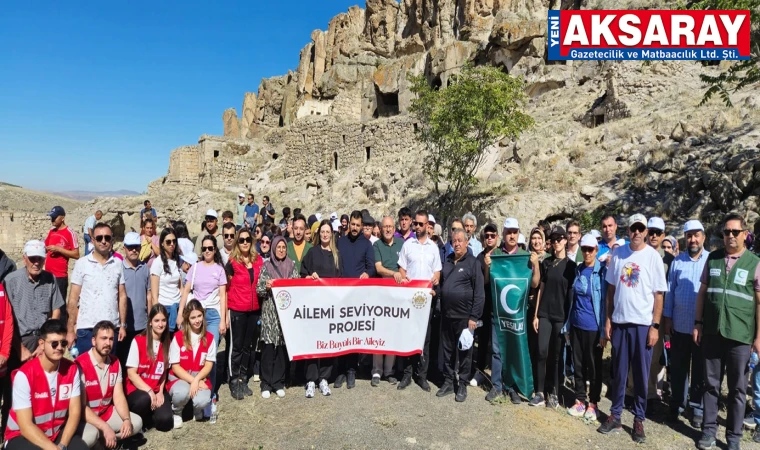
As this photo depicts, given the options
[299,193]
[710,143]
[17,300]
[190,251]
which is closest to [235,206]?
[299,193]

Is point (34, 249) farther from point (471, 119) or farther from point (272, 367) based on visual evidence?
point (471, 119)

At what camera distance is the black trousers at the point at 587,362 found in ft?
17.6

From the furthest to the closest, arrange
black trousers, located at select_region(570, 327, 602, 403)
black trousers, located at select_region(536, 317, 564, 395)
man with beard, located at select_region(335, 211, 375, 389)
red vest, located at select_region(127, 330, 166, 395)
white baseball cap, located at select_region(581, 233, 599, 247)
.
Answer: man with beard, located at select_region(335, 211, 375, 389) < black trousers, located at select_region(536, 317, 564, 395) < black trousers, located at select_region(570, 327, 602, 403) < white baseball cap, located at select_region(581, 233, 599, 247) < red vest, located at select_region(127, 330, 166, 395)

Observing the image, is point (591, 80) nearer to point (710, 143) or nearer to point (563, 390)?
point (710, 143)

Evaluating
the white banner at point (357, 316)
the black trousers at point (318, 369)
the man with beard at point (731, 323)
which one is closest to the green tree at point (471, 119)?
the white banner at point (357, 316)

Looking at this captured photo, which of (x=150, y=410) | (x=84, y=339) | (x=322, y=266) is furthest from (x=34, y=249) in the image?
(x=322, y=266)

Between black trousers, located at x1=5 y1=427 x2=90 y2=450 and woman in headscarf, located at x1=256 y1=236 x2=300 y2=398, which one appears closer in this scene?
black trousers, located at x1=5 y1=427 x2=90 y2=450

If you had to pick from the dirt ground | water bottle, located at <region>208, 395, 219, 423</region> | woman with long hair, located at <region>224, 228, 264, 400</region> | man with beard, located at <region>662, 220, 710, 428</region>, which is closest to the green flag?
the dirt ground

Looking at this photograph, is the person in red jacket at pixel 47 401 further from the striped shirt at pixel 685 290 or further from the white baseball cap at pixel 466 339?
the striped shirt at pixel 685 290

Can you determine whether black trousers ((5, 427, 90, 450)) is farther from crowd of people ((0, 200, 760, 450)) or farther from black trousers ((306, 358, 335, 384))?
black trousers ((306, 358, 335, 384))

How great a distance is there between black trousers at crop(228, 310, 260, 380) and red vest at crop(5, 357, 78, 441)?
2.03 m

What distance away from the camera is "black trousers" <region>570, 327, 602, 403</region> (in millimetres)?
5355

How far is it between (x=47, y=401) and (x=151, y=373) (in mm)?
1075

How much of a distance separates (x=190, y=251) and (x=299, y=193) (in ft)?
58.5
